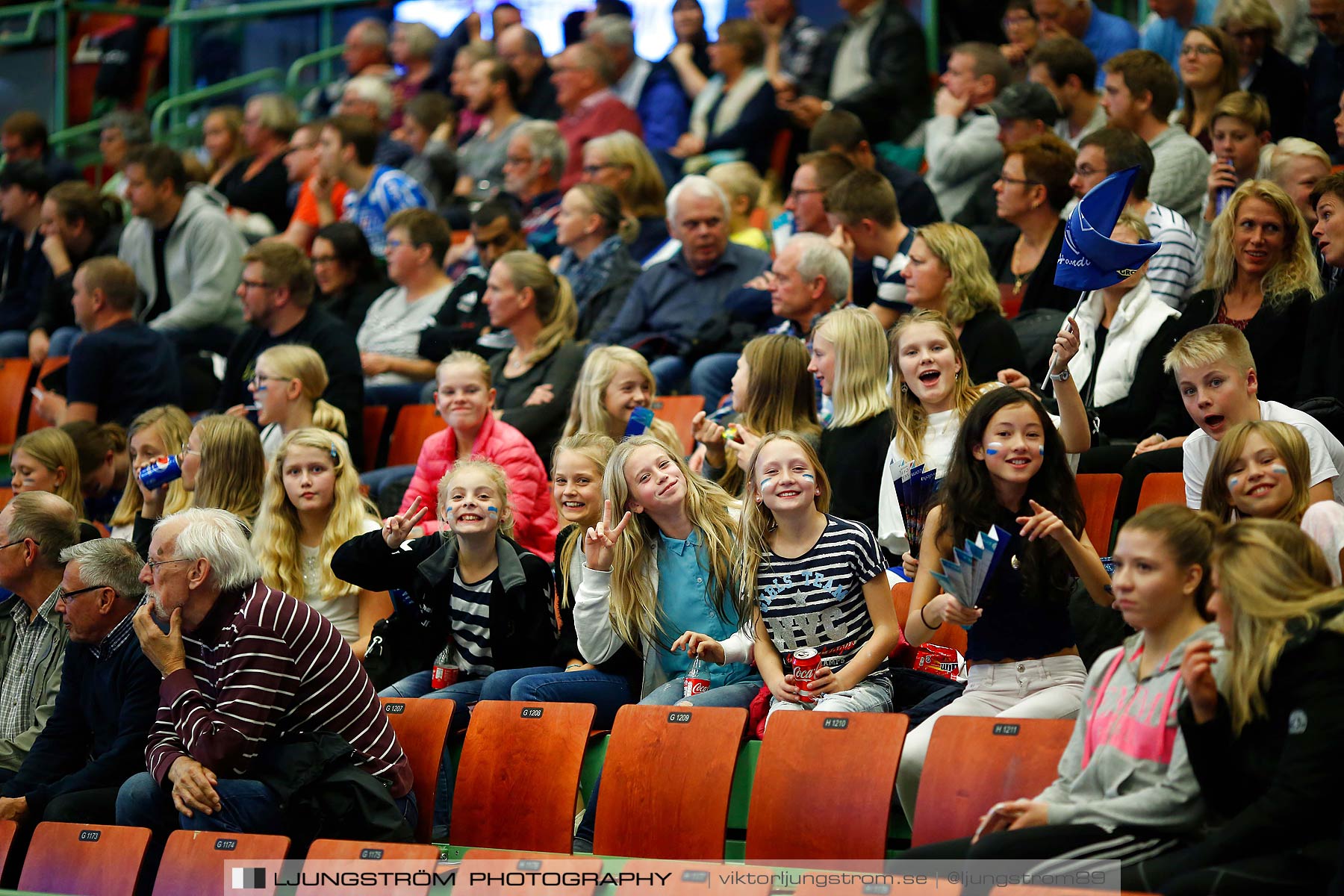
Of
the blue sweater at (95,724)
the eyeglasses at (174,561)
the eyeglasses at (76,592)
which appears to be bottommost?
the blue sweater at (95,724)

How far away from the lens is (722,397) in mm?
5973

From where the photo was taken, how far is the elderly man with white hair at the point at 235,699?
144 inches

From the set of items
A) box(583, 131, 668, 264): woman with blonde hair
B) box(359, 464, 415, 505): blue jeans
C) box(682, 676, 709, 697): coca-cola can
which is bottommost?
box(682, 676, 709, 697): coca-cola can

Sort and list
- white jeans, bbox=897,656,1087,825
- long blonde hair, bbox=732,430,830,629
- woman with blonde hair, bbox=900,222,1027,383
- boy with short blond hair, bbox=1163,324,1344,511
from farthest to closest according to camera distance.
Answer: woman with blonde hair, bbox=900,222,1027,383, long blonde hair, bbox=732,430,830,629, boy with short blond hair, bbox=1163,324,1344,511, white jeans, bbox=897,656,1087,825

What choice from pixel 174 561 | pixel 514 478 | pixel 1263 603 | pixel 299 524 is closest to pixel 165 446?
pixel 299 524

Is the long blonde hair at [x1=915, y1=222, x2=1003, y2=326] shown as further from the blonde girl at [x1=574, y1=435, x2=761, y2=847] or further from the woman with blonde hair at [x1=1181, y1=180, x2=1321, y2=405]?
the blonde girl at [x1=574, y1=435, x2=761, y2=847]

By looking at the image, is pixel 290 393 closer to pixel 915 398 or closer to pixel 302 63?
pixel 915 398

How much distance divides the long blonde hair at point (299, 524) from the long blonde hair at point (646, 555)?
1081 millimetres

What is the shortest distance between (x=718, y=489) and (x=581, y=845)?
1.07 metres

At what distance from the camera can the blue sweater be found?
411 centimetres

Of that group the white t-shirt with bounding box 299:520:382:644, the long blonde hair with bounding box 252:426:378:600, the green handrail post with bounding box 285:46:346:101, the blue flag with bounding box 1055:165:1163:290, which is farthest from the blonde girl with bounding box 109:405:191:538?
the green handrail post with bounding box 285:46:346:101

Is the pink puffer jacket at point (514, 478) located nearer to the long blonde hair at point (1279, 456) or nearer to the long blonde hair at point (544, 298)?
the long blonde hair at point (544, 298)

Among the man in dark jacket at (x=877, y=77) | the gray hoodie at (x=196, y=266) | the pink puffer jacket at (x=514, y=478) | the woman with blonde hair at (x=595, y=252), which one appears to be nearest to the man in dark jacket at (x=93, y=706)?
the pink puffer jacket at (x=514, y=478)

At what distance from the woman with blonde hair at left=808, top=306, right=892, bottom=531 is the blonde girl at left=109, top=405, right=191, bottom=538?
237cm
